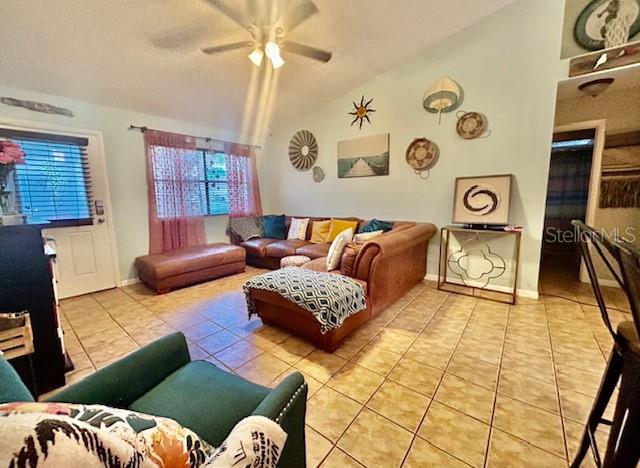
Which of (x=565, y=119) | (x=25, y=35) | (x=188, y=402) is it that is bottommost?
(x=188, y=402)

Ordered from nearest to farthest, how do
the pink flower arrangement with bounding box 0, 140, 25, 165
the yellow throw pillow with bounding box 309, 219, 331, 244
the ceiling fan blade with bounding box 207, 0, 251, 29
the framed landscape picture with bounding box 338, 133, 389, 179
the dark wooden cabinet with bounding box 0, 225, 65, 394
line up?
the dark wooden cabinet with bounding box 0, 225, 65, 394 < the pink flower arrangement with bounding box 0, 140, 25, 165 < the ceiling fan blade with bounding box 207, 0, 251, 29 < the framed landscape picture with bounding box 338, 133, 389, 179 < the yellow throw pillow with bounding box 309, 219, 331, 244

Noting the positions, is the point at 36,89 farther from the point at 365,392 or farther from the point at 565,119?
the point at 565,119

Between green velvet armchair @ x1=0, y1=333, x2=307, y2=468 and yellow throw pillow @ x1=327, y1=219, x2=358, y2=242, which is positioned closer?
green velvet armchair @ x1=0, y1=333, x2=307, y2=468

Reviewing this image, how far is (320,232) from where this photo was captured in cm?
407

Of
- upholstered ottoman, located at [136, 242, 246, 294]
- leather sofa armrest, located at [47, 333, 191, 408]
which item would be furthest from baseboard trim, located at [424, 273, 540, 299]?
upholstered ottoman, located at [136, 242, 246, 294]

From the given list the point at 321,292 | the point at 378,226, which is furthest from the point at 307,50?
the point at 321,292

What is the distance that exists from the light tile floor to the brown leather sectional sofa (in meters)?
0.12

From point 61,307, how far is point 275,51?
344cm

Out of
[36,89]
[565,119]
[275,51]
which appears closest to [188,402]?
[275,51]

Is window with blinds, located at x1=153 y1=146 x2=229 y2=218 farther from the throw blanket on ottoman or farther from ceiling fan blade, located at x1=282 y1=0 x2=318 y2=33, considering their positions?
ceiling fan blade, located at x1=282 y1=0 x2=318 y2=33

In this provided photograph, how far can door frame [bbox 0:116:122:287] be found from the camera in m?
2.77

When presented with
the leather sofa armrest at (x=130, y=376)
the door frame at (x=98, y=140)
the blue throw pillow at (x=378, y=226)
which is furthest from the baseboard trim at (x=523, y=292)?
the door frame at (x=98, y=140)

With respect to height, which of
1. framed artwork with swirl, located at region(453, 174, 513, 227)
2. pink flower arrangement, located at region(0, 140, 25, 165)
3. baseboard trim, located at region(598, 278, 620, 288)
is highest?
pink flower arrangement, located at region(0, 140, 25, 165)

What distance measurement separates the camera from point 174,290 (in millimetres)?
3326
